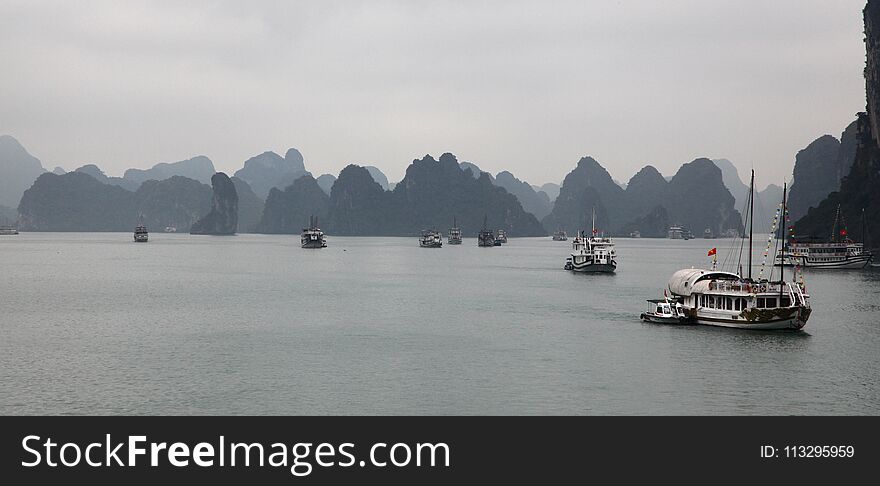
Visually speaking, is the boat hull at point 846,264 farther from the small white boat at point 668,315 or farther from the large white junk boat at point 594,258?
the small white boat at point 668,315

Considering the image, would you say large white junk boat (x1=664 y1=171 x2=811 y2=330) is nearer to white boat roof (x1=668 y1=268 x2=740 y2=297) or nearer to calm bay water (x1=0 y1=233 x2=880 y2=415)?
white boat roof (x1=668 y1=268 x2=740 y2=297)

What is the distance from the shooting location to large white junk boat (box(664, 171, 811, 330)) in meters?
62.6

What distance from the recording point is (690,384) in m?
43.7

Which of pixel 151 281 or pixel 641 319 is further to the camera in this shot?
pixel 151 281

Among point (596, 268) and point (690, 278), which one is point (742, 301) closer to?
point (690, 278)

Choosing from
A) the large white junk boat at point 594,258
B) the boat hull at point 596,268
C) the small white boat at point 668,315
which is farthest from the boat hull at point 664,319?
the large white junk boat at point 594,258

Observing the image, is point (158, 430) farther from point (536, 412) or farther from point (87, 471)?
point (536, 412)

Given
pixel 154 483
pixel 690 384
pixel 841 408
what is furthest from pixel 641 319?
pixel 154 483

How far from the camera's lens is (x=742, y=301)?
64875 mm

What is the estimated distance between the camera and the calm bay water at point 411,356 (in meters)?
39.2

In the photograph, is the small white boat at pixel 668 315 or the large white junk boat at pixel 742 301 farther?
the small white boat at pixel 668 315

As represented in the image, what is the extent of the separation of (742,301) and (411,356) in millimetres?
30900

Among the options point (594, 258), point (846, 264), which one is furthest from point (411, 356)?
point (846, 264)

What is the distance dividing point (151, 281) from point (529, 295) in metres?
62.3
